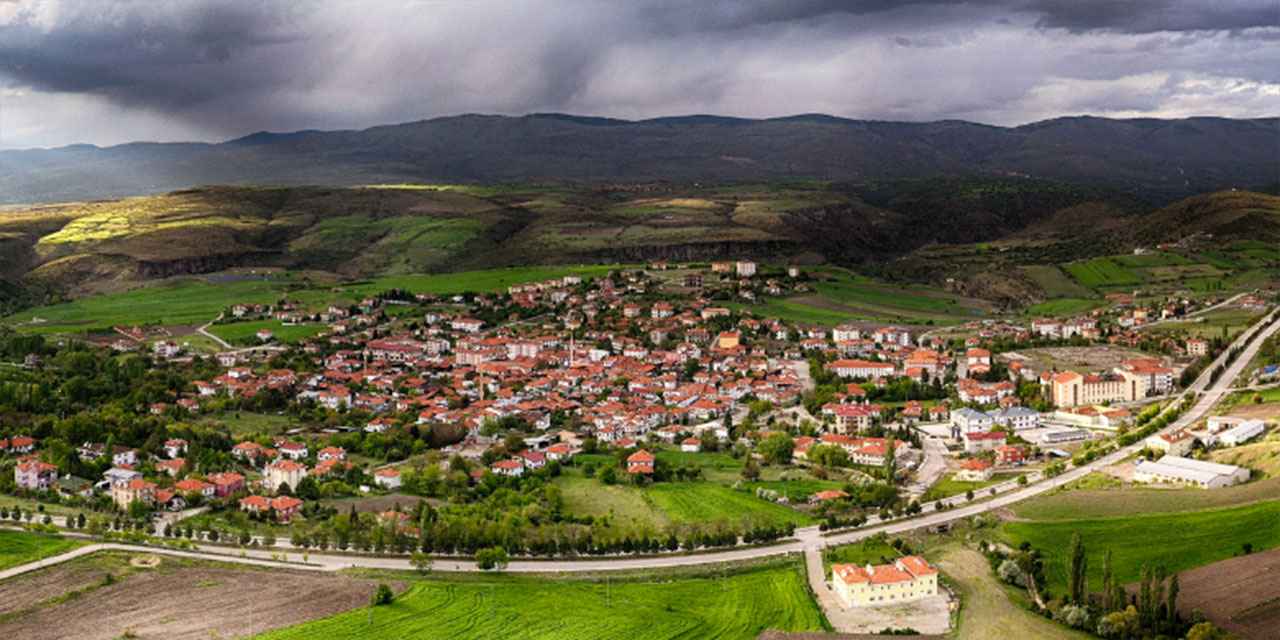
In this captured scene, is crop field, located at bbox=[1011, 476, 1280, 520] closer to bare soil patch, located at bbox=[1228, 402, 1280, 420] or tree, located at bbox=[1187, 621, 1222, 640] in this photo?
tree, located at bbox=[1187, 621, 1222, 640]

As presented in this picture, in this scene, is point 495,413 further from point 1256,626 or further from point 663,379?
point 1256,626

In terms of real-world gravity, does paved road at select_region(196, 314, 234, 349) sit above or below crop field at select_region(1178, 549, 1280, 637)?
above

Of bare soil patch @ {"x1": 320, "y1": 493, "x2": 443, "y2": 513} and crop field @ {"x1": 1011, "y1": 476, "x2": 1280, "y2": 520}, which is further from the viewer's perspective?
bare soil patch @ {"x1": 320, "y1": 493, "x2": 443, "y2": 513}

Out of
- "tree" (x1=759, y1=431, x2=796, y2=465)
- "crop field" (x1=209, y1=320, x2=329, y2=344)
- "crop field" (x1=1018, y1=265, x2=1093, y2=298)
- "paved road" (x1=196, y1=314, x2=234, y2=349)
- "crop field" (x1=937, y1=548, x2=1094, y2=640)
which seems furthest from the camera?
"crop field" (x1=1018, y1=265, x2=1093, y2=298)

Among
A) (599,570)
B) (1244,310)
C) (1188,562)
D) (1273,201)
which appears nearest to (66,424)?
(599,570)

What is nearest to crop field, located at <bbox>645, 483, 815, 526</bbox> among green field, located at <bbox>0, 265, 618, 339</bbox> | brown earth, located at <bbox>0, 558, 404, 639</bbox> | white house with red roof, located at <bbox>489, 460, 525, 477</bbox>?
white house with red roof, located at <bbox>489, 460, 525, 477</bbox>

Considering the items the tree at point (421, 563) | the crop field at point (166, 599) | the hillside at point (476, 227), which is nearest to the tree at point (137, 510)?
the crop field at point (166, 599)

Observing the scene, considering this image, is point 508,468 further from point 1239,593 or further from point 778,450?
point 1239,593

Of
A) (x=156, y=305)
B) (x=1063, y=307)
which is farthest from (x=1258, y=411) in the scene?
(x=156, y=305)
